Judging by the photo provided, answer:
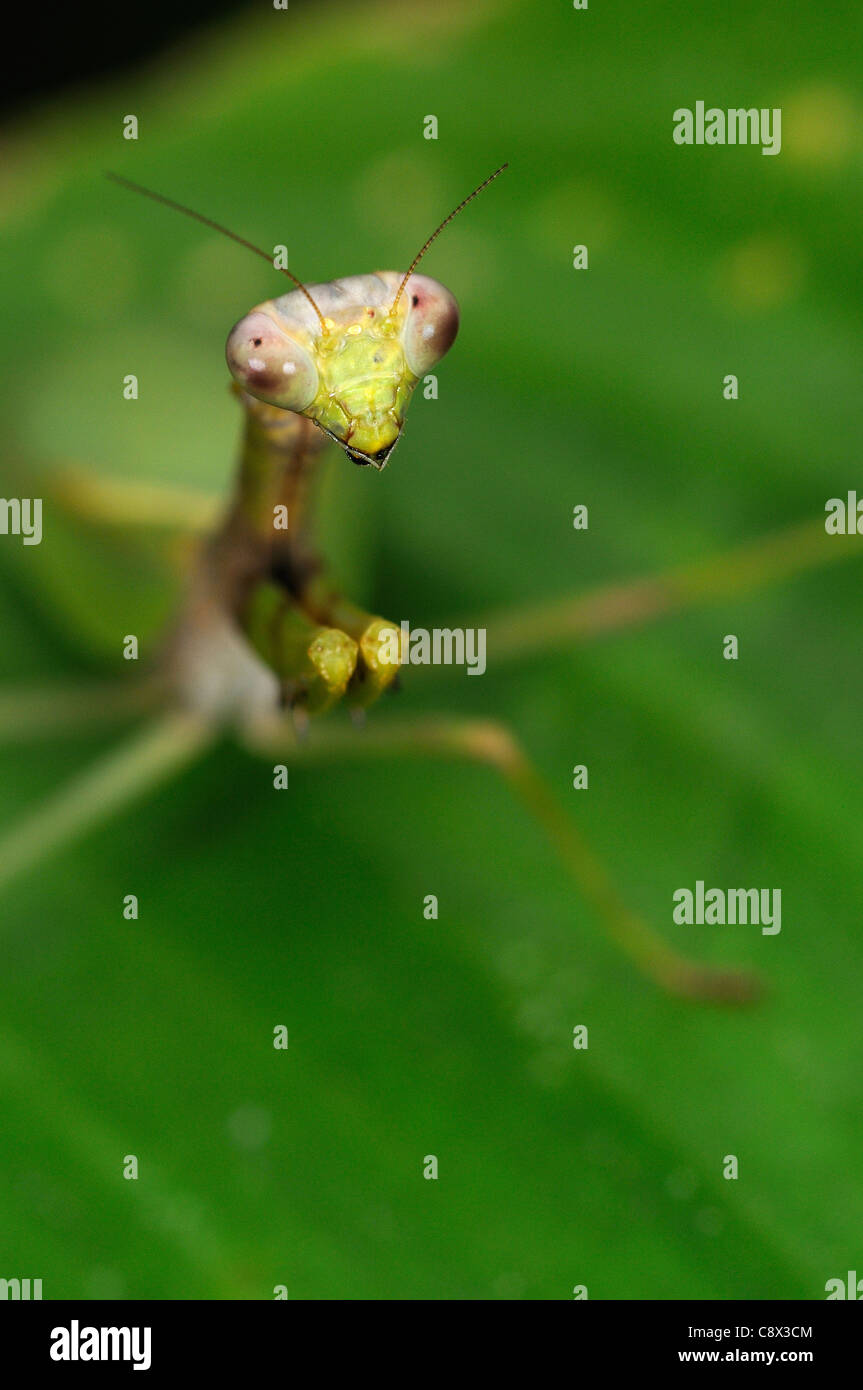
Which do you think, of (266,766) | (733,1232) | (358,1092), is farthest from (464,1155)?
(266,766)

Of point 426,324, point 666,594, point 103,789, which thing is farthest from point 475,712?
point 426,324

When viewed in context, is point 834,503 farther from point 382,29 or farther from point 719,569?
point 382,29

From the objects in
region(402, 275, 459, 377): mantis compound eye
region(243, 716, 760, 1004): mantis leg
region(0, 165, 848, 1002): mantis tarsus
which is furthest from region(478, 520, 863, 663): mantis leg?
region(402, 275, 459, 377): mantis compound eye

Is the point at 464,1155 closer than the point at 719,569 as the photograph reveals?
Yes

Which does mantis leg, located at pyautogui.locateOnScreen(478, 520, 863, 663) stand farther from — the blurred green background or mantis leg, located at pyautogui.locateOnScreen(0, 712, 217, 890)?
mantis leg, located at pyautogui.locateOnScreen(0, 712, 217, 890)

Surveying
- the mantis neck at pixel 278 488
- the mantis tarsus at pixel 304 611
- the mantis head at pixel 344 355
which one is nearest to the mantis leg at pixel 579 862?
the mantis tarsus at pixel 304 611

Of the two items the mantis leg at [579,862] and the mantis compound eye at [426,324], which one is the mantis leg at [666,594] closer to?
the mantis leg at [579,862]
